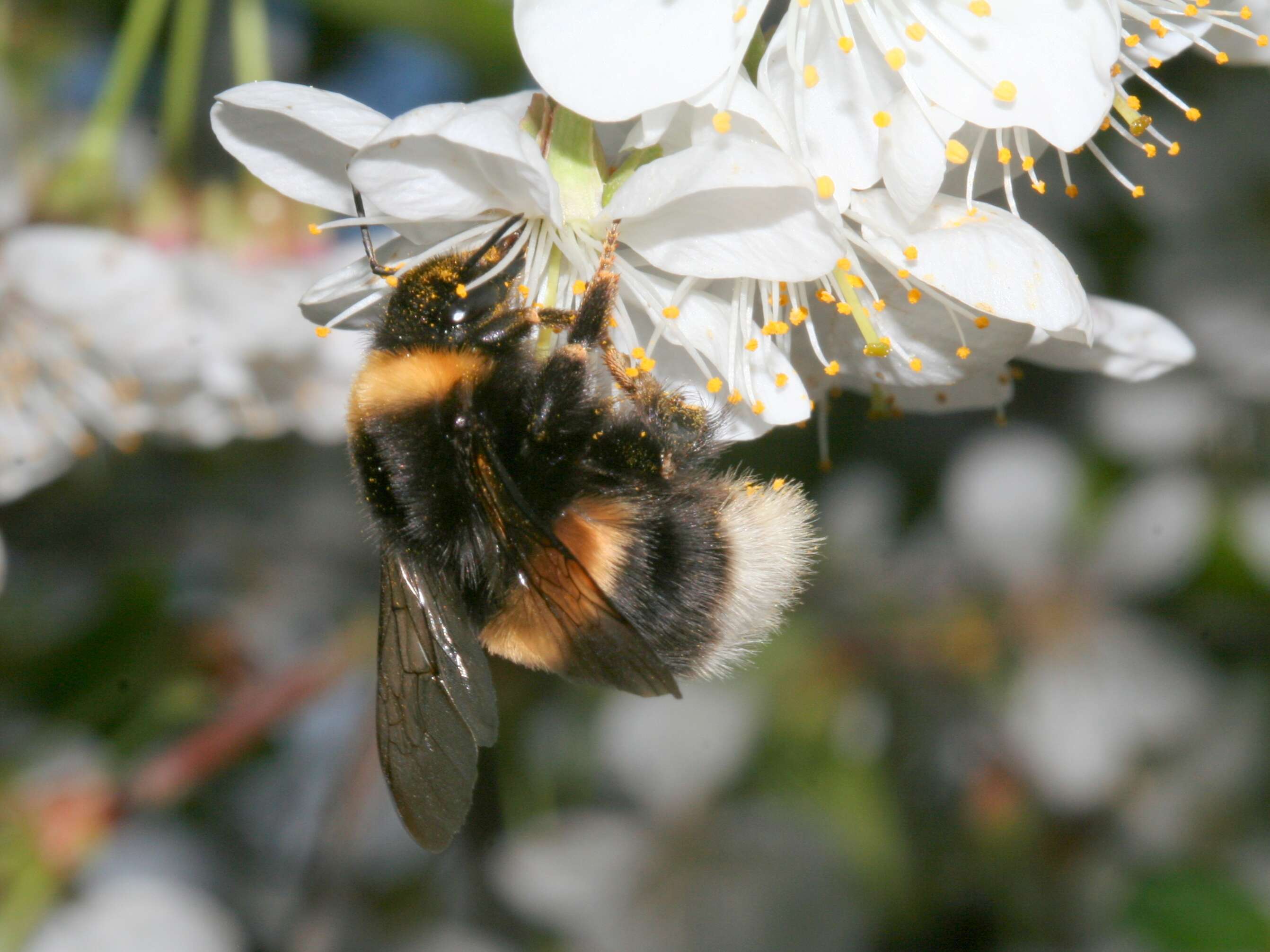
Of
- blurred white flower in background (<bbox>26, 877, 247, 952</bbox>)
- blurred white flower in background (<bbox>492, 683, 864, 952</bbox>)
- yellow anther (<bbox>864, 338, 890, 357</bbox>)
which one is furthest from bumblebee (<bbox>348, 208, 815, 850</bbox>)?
blurred white flower in background (<bbox>492, 683, 864, 952</bbox>)

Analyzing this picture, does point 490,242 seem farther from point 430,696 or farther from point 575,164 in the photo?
point 430,696

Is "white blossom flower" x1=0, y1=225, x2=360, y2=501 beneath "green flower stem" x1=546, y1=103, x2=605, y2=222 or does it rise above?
beneath

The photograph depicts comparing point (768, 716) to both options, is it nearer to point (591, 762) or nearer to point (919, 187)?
point (591, 762)

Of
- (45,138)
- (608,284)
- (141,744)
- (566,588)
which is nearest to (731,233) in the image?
(608,284)

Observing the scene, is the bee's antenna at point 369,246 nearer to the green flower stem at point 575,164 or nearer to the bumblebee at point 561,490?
the bumblebee at point 561,490

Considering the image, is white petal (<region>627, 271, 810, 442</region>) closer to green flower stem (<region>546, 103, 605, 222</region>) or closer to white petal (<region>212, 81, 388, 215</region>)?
green flower stem (<region>546, 103, 605, 222</region>)

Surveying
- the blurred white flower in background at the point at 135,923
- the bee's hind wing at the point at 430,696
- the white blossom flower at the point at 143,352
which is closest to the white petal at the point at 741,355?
the bee's hind wing at the point at 430,696
